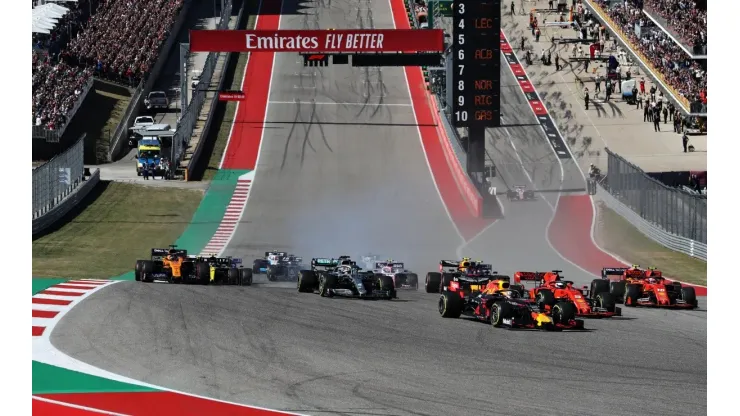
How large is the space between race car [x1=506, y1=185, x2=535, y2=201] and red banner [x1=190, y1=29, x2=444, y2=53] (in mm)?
8320

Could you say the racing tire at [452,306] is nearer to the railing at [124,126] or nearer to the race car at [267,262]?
the race car at [267,262]

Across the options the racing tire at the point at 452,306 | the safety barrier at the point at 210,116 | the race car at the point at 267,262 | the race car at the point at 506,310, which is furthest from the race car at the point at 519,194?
the racing tire at the point at 452,306

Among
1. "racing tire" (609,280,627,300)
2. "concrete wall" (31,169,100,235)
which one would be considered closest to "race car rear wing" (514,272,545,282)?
"racing tire" (609,280,627,300)

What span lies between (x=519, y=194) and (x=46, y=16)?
1537 inches

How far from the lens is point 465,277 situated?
32.0 metres

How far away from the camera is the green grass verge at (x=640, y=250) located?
44.7 metres

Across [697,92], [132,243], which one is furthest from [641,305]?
[697,92]

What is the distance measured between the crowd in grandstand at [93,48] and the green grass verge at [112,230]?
38.9 ft

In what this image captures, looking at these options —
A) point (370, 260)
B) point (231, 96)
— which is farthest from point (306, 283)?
point (231, 96)

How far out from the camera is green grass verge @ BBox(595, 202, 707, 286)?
4473 cm

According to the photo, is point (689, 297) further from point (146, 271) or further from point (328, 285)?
point (146, 271)

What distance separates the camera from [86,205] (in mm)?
54406

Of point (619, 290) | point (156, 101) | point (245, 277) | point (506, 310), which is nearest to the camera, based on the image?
point (506, 310)

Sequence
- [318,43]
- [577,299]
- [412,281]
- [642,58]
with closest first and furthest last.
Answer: [577,299], [412,281], [318,43], [642,58]
